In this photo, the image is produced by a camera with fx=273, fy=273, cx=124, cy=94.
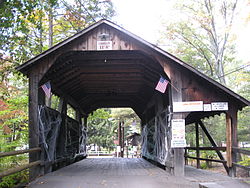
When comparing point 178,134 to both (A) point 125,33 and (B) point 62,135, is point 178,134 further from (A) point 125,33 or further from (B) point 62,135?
(B) point 62,135

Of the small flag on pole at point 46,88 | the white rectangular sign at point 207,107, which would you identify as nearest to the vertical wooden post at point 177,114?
the white rectangular sign at point 207,107

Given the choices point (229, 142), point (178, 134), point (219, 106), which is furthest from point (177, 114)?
point (229, 142)

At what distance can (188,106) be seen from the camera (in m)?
7.35

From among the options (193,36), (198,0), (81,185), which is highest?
(198,0)

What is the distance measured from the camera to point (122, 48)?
728 cm

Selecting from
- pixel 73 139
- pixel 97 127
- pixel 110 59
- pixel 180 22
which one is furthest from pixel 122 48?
pixel 97 127

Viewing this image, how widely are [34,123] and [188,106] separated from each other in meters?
4.08

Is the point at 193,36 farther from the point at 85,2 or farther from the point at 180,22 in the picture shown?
the point at 85,2

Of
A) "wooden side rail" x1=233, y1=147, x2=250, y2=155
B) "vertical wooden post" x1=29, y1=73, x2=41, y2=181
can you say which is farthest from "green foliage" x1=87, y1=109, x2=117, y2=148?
"wooden side rail" x1=233, y1=147, x2=250, y2=155

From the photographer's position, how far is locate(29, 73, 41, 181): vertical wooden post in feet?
22.4

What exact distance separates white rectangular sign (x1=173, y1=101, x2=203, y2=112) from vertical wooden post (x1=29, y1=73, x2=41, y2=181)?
365cm

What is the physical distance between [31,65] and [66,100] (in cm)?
348

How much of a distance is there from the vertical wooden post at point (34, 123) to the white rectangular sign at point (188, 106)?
3.65 m

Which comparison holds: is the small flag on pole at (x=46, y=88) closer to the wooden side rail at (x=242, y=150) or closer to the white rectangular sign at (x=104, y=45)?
the white rectangular sign at (x=104, y=45)
